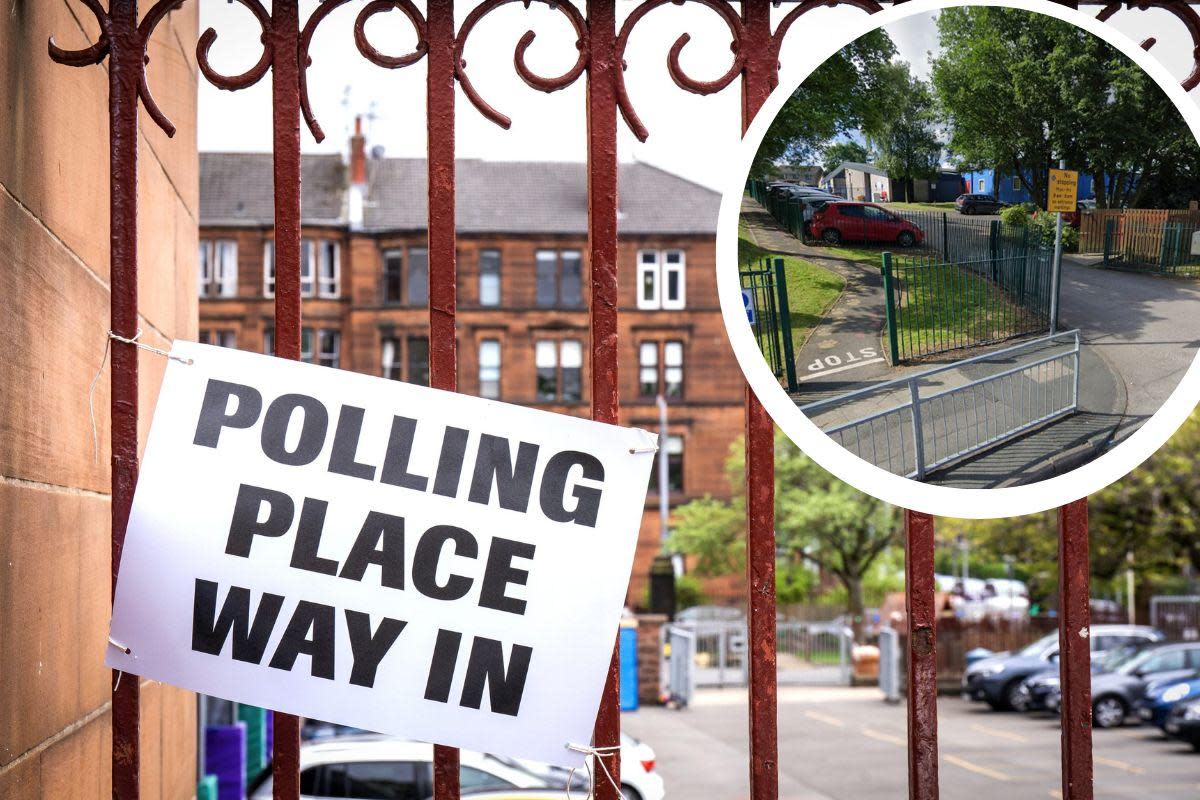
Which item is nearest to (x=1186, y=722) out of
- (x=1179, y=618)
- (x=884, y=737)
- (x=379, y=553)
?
(x=884, y=737)

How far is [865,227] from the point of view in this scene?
244 cm

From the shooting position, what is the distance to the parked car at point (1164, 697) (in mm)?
19562

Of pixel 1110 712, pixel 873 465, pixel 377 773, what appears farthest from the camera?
pixel 1110 712

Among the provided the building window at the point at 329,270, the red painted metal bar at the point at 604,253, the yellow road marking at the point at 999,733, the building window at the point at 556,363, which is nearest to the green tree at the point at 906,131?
the red painted metal bar at the point at 604,253

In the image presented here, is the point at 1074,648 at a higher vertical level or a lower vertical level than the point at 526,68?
lower

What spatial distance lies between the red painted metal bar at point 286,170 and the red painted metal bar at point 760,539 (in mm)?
840

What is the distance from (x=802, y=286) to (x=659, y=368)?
4287 cm

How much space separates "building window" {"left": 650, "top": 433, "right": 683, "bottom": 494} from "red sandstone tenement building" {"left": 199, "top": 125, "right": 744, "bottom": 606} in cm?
33

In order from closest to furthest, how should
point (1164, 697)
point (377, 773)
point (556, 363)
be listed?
point (377, 773), point (1164, 697), point (556, 363)

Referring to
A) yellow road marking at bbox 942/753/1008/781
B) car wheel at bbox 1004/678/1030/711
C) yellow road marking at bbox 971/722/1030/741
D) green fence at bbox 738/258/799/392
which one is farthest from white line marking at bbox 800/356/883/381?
car wheel at bbox 1004/678/1030/711

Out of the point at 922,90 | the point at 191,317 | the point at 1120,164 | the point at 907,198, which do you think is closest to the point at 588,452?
the point at 907,198

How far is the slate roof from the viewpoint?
4331 centimetres

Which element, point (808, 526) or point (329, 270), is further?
point (329, 270)

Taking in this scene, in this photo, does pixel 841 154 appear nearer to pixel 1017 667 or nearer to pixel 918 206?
pixel 918 206
